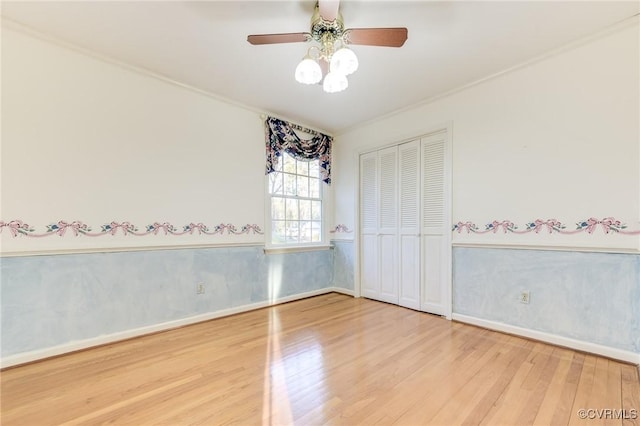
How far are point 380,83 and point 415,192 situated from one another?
1.33 metres

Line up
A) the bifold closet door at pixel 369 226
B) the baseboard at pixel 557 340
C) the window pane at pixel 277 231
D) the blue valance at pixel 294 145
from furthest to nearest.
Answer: the bifold closet door at pixel 369 226 < the window pane at pixel 277 231 < the blue valance at pixel 294 145 < the baseboard at pixel 557 340

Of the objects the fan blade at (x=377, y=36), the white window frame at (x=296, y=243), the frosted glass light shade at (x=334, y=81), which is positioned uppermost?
the fan blade at (x=377, y=36)

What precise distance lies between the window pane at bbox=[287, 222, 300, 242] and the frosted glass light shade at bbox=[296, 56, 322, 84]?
235 centimetres

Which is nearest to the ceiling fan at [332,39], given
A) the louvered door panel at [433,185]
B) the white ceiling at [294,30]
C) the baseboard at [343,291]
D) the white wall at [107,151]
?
the white ceiling at [294,30]

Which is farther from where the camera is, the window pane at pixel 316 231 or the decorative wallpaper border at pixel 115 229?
the window pane at pixel 316 231

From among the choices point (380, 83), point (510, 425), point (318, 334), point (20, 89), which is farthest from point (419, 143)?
point (20, 89)

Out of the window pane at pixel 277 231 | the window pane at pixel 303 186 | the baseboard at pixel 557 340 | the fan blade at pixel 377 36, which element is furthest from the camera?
the window pane at pixel 303 186

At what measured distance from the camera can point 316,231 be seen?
14.3 feet

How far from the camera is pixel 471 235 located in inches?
117

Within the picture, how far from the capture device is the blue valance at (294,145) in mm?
3672

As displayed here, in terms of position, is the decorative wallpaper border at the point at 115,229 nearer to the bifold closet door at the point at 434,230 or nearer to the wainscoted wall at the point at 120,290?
the wainscoted wall at the point at 120,290

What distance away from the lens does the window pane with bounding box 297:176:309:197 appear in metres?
4.13

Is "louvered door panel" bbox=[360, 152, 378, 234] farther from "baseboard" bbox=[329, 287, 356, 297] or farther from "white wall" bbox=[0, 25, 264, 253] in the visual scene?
"white wall" bbox=[0, 25, 264, 253]

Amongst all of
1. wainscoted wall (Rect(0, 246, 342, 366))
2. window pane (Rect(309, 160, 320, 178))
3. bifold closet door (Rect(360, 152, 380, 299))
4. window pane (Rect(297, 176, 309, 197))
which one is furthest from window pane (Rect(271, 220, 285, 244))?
bifold closet door (Rect(360, 152, 380, 299))
